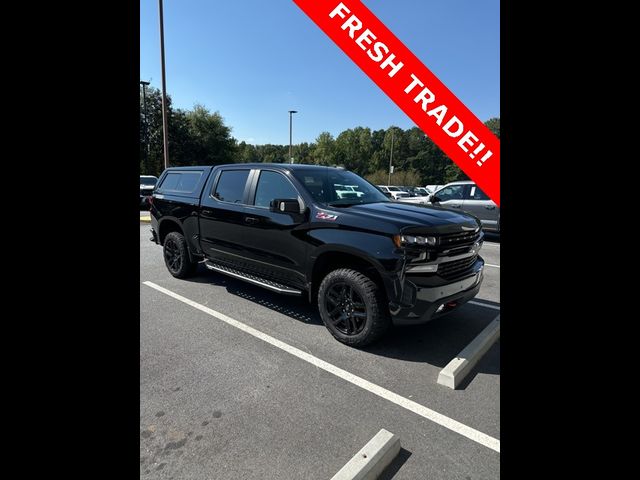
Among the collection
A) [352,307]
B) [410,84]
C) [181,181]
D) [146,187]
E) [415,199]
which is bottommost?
[352,307]

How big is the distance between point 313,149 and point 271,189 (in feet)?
307

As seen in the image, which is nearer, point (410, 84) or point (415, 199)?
point (410, 84)

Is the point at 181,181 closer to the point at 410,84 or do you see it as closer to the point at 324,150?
the point at 410,84

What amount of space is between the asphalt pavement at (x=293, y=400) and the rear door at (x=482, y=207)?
6782 millimetres

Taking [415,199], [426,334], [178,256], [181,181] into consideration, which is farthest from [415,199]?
[426,334]

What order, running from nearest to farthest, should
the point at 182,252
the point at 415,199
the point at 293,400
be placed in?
the point at 293,400, the point at 182,252, the point at 415,199

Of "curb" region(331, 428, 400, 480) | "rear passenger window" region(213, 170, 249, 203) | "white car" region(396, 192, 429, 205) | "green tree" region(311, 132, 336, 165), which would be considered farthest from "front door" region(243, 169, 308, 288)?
"green tree" region(311, 132, 336, 165)

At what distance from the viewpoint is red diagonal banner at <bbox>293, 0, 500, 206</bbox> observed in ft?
10.8

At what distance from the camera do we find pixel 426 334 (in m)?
3.95

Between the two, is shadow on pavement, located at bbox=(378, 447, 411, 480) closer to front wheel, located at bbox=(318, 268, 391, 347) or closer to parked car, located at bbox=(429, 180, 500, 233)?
front wheel, located at bbox=(318, 268, 391, 347)

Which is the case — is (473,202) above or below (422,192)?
below

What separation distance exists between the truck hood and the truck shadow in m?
1.17
